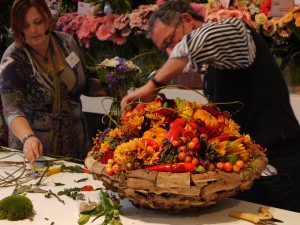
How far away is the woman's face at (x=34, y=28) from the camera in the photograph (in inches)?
93.3

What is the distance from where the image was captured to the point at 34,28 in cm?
238

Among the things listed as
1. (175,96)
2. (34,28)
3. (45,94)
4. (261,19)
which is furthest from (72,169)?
(261,19)

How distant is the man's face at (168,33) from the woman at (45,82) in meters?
0.60

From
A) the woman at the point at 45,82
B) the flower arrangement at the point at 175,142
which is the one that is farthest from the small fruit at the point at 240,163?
the woman at the point at 45,82

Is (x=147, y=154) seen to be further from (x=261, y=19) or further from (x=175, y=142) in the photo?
(x=261, y=19)

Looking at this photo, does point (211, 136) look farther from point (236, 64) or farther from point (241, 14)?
point (241, 14)

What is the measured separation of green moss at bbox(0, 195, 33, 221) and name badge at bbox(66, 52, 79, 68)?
3.96 ft

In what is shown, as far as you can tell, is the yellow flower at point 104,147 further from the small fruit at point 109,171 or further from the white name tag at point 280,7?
the white name tag at point 280,7

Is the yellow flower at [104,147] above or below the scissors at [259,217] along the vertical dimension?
above

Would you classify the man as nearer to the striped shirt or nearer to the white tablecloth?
the striped shirt

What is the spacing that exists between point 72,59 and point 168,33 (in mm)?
659

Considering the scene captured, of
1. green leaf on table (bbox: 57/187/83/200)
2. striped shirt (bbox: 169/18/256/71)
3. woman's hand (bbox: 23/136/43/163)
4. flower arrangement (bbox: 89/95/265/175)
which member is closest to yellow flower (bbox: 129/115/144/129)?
flower arrangement (bbox: 89/95/265/175)

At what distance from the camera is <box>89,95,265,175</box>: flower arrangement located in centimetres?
131

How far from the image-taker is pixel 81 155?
2.71 m
